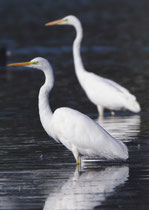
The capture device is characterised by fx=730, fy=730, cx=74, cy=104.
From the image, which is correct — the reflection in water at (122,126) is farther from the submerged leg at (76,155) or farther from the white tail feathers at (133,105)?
the submerged leg at (76,155)

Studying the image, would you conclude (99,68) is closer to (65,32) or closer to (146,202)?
(65,32)

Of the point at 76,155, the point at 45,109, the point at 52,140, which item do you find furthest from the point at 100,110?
the point at 76,155

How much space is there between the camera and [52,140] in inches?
488

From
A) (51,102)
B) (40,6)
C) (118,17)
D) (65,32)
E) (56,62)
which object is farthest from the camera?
(40,6)

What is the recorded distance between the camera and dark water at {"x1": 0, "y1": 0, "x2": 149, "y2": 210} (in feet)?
27.6

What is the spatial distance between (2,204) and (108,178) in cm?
175

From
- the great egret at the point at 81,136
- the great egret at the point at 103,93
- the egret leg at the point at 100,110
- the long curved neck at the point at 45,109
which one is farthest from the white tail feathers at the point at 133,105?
the great egret at the point at 81,136

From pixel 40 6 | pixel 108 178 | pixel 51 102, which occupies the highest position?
pixel 108 178

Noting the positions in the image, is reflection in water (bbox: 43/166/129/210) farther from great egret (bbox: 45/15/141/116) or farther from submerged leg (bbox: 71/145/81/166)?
great egret (bbox: 45/15/141/116)

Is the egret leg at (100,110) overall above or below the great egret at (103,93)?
below

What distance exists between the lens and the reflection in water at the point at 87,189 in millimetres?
8047

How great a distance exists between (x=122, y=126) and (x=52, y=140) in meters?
1.73

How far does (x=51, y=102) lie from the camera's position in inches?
674

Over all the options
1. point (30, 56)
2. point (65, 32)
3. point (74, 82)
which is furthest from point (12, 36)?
point (74, 82)
